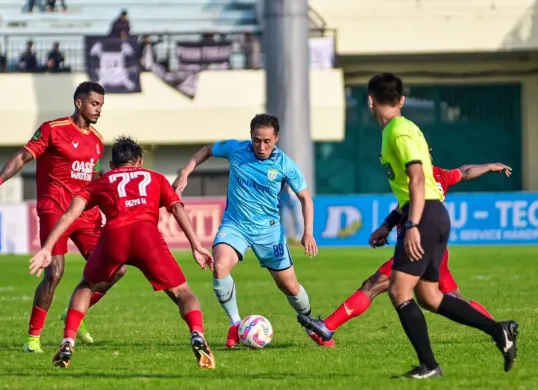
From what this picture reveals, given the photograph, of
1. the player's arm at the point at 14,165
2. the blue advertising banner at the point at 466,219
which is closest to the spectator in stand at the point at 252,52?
the blue advertising banner at the point at 466,219

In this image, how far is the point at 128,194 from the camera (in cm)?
855

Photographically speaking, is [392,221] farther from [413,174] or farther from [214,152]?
[214,152]

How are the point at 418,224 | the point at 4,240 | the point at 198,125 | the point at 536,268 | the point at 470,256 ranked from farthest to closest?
the point at 198,125, the point at 4,240, the point at 470,256, the point at 536,268, the point at 418,224

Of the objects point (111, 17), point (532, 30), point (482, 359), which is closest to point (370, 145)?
point (532, 30)

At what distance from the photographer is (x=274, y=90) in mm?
31484

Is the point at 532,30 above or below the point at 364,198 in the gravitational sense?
above

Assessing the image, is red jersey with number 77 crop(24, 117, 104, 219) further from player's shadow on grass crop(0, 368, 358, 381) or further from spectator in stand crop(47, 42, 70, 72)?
spectator in stand crop(47, 42, 70, 72)

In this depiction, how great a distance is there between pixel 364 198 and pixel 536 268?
736cm

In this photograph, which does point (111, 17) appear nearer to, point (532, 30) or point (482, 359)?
point (532, 30)

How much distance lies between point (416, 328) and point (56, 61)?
26368 millimetres

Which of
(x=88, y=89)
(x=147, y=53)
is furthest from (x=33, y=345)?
(x=147, y=53)

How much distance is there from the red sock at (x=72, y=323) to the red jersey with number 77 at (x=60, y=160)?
210 cm

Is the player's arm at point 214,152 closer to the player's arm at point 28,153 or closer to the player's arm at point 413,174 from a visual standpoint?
the player's arm at point 28,153

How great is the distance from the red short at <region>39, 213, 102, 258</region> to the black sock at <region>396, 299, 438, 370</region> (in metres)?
3.84
